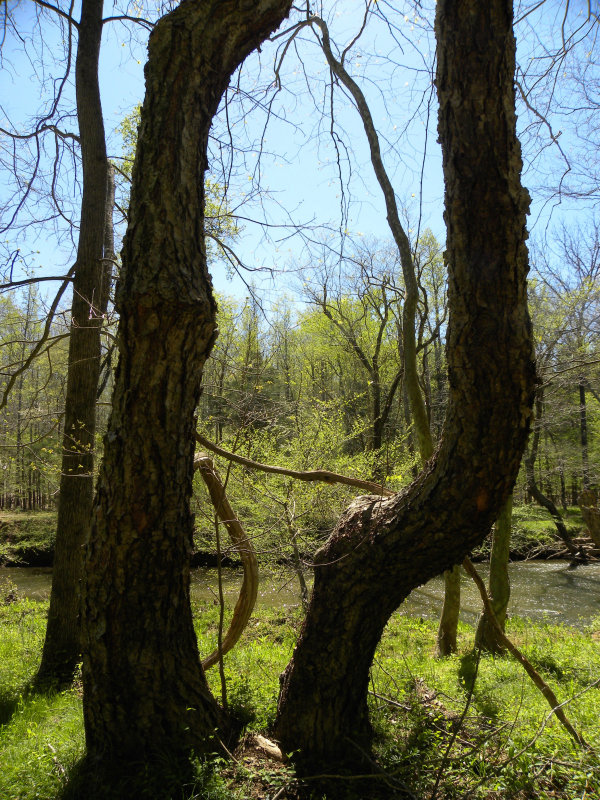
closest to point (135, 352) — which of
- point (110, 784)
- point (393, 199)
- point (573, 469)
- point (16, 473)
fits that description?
point (110, 784)

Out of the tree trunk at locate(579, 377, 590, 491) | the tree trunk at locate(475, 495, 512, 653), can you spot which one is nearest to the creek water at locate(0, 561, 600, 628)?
the tree trunk at locate(579, 377, 590, 491)

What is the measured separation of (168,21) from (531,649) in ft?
21.0

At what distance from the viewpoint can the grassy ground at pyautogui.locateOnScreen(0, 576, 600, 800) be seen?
2221mm

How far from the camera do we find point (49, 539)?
A: 14.9m

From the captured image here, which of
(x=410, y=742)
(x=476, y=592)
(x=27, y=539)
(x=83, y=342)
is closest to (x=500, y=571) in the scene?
(x=410, y=742)

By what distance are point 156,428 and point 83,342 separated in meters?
3.66

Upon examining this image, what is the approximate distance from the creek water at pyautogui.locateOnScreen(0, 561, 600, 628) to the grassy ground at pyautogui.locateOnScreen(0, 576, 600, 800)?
4.99 m

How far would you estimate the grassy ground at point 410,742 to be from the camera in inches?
87.4

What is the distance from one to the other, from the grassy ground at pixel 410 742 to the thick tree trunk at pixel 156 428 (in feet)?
1.01

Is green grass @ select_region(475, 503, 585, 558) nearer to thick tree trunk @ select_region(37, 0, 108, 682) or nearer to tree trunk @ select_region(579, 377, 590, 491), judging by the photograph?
tree trunk @ select_region(579, 377, 590, 491)

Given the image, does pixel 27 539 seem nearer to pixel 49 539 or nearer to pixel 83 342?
pixel 49 539

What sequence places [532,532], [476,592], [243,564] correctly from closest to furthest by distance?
[243,564], [476,592], [532,532]

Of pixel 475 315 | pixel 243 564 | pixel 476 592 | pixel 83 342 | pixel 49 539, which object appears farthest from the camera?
pixel 49 539

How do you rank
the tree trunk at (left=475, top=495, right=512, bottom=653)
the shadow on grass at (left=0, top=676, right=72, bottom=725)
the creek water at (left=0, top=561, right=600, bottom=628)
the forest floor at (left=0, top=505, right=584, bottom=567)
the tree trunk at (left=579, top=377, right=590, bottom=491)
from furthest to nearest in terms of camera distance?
the tree trunk at (left=579, top=377, right=590, bottom=491)
the forest floor at (left=0, top=505, right=584, bottom=567)
the creek water at (left=0, top=561, right=600, bottom=628)
the tree trunk at (left=475, top=495, right=512, bottom=653)
the shadow on grass at (left=0, top=676, right=72, bottom=725)
